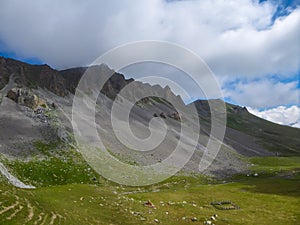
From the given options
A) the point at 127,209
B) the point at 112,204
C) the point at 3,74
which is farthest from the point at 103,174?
the point at 3,74

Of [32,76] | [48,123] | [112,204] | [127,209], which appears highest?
[32,76]

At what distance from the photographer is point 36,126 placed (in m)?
111

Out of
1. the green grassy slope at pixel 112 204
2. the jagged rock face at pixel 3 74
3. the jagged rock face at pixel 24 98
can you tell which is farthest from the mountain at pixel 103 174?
the jagged rock face at pixel 3 74

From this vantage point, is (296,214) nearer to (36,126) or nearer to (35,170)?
(35,170)

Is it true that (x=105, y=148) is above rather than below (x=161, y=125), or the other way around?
below

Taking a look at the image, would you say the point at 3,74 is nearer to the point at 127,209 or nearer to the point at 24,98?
the point at 24,98

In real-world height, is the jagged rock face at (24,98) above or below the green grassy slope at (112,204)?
above

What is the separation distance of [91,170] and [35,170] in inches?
640

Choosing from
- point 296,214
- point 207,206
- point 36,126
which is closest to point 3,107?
point 36,126

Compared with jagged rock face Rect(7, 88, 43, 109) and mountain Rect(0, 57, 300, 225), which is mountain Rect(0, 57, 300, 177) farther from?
mountain Rect(0, 57, 300, 225)

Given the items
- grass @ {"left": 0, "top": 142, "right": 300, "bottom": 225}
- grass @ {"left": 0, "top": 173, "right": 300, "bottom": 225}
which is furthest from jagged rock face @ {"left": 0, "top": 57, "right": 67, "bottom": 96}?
grass @ {"left": 0, "top": 173, "right": 300, "bottom": 225}

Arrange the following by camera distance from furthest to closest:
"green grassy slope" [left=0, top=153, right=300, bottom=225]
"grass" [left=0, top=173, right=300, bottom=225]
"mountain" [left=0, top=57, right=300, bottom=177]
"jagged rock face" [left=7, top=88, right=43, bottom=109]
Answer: "jagged rock face" [left=7, top=88, right=43, bottom=109]
"mountain" [left=0, top=57, right=300, bottom=177]
"grass" [left=0, top=173, right=300, bottom=225]
"green grassy slope" [left=0, top=153, right=300, bottom=225]

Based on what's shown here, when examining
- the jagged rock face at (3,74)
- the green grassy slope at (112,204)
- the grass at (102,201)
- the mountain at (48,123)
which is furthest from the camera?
the jagged rock face at (3,74)

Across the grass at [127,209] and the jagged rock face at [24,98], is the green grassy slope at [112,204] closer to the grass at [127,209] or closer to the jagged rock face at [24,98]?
the grass at [127,209]
